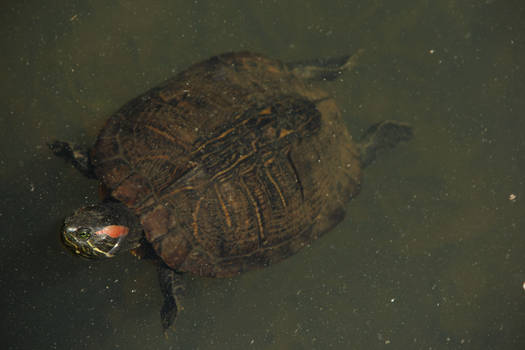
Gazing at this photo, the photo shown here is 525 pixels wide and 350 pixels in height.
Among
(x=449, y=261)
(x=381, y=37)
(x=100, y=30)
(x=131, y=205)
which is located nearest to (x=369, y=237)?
(x=449, y=261)

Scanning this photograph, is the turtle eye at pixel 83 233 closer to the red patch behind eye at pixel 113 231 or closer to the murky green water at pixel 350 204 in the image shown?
the red patch behind eye at pixel 113 231

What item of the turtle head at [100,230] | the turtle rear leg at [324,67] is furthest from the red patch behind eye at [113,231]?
the turtle rear leg at [324,67]

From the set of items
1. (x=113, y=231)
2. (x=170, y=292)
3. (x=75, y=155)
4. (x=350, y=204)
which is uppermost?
(x=75, y=155)

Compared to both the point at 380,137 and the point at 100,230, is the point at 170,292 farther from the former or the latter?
the point at 380,137

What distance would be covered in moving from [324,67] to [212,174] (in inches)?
69.4

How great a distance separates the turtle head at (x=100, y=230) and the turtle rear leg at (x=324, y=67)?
1986 millimetres

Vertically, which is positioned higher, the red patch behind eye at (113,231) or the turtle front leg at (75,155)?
the turtle front leg at (75,155)

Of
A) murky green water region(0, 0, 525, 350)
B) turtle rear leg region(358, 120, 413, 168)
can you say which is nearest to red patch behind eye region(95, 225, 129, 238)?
murky green water region(0, 0, 525, 350)

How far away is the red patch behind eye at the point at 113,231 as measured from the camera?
7.57ft

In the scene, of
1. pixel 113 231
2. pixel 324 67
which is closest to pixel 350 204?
pixel 324 67

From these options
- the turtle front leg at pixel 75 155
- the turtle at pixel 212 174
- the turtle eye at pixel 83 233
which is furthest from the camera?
the turtle front leg at pixel 75 155

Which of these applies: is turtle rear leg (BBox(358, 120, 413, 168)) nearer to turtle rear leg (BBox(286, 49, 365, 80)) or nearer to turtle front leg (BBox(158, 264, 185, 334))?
turtle rear leg (BBox(286, 49, 365, 80))

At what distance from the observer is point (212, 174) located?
253cm

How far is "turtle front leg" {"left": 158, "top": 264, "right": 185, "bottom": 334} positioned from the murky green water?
0.24 m
